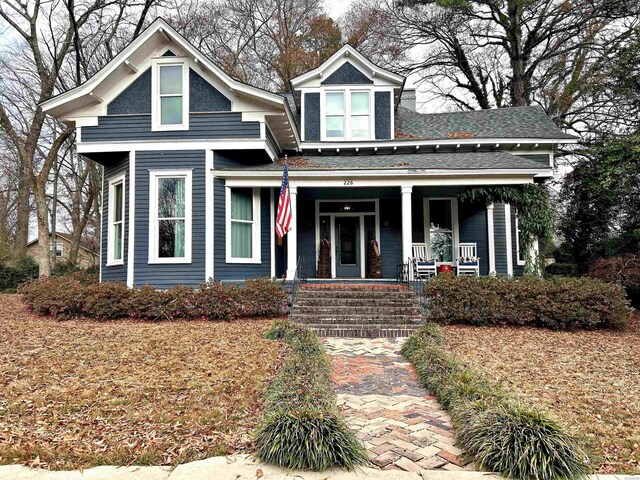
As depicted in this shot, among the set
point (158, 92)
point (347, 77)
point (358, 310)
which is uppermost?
point (347, 77)

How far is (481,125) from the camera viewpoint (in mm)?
15555

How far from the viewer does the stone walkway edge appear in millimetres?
2783

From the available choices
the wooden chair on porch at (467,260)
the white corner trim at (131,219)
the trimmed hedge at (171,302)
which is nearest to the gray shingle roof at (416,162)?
the wooden chair on porch at (467,260)

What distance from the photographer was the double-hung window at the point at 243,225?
1179 centimetres

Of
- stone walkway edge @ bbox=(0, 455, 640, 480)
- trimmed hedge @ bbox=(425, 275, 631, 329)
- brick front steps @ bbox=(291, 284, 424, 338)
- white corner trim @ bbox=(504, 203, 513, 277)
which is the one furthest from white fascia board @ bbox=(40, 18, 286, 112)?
stone walkway edge @ bbox=(0, 455, 640, 480)

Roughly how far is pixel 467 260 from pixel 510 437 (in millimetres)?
10126

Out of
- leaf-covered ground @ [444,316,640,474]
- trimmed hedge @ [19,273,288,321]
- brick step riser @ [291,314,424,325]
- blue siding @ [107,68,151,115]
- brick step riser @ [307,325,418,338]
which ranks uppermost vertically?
blue siding @ [107,68,151,115]

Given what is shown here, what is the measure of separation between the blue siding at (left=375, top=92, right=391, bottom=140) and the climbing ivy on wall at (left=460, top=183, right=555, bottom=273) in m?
3.96

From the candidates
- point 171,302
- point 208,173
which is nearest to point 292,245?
point 208,173

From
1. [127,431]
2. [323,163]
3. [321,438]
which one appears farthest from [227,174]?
[321,438]

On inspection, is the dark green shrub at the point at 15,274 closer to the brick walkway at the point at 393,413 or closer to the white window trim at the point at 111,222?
the white window trim at the point at 111,222

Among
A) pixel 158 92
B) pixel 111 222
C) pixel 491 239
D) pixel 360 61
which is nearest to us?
pixel 158 92

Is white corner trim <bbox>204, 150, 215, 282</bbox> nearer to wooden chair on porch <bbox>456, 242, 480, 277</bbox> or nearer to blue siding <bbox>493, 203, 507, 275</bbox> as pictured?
wooden chair on porch <bbox>456, 242, 480, 277</bbox>

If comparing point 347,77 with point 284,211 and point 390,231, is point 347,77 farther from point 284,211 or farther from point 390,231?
point 284,211
